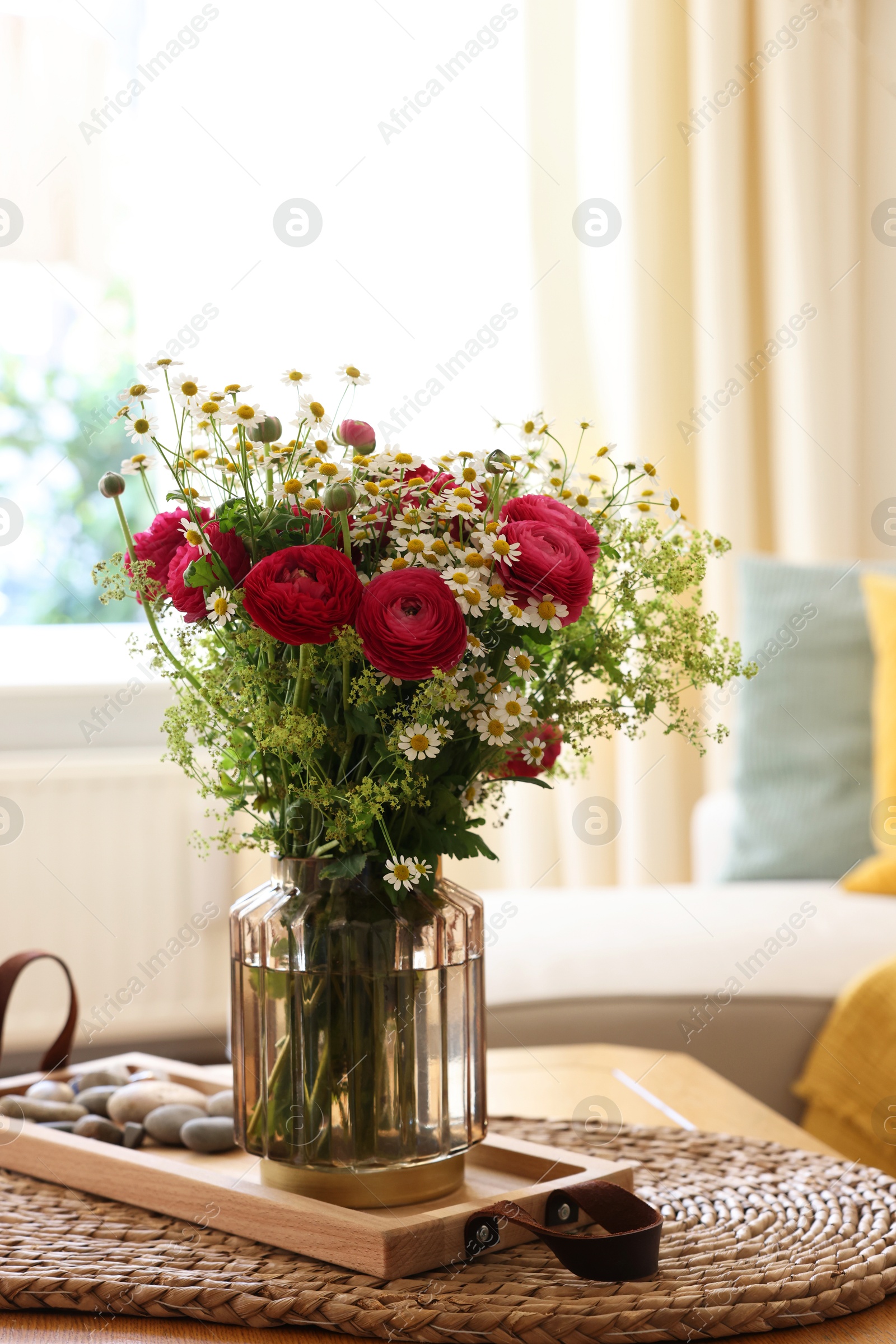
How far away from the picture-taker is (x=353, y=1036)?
0.77 meters

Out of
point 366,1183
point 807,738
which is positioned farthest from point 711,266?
point 366,1183

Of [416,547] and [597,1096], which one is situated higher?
[416,547]

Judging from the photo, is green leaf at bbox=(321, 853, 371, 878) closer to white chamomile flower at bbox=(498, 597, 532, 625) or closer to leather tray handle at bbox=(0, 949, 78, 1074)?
white chamomile flower at bbox=(498, 597, 532, 625)

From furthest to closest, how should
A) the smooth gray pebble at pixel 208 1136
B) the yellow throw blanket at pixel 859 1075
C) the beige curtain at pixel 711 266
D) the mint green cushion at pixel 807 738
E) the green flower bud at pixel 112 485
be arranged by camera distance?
1. the beige curtain at pixel 711 266
2. the mint green cushion at pixel 807 738
3. the yellow throw blanket at pixel 859 1075
4. the smooth gray pebble at pixel 208 1136
5. the green flower bud at pixel 112 485

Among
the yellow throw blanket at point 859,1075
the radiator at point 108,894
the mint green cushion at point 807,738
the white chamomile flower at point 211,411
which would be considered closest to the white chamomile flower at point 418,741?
the white chamomile flower at point 211,411

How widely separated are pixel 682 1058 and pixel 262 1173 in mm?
595

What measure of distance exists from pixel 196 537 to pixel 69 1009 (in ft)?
1.58

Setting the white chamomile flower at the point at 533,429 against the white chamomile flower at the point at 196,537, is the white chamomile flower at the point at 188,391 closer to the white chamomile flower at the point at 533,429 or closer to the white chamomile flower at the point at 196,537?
the white chamomile flower at the point at 196,537

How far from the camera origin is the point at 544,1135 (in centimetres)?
101

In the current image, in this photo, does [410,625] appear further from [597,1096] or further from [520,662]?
[597,1096]

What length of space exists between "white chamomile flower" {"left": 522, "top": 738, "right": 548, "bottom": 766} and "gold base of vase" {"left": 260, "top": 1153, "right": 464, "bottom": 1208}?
0.24 metres

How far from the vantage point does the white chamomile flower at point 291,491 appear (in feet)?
2.47

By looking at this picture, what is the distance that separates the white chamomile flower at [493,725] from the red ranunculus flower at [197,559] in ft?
0.52

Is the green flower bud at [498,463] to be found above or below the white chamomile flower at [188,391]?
below
